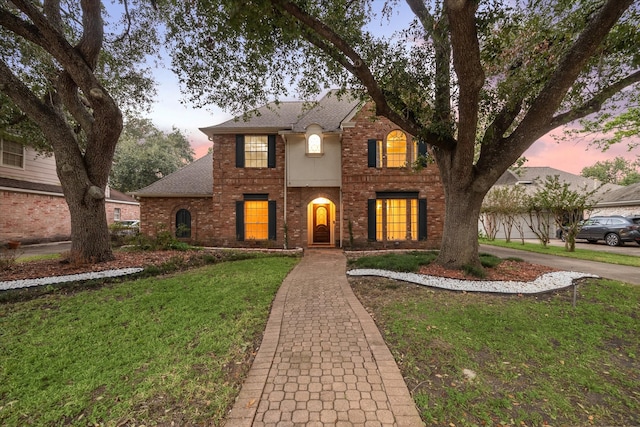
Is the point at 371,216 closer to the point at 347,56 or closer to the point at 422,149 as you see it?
the point at 422,149

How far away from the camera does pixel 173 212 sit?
13.0 m

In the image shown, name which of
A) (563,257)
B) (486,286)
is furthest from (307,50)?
(563,257)

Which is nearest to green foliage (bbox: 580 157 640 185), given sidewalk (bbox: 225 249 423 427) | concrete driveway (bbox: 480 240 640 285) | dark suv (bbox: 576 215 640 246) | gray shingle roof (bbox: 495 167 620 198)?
gray shingle roof (bbox: 495 167 620 198)

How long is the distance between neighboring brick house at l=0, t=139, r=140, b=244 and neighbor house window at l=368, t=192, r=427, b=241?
55.3 feet

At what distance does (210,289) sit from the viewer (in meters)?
5.45

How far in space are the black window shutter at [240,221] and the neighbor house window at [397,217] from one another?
5968mm

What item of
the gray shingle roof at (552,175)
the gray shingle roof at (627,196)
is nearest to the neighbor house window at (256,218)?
the gray shingle roof at (552,175)

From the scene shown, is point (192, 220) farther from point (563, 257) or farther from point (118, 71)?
point (563, 257)

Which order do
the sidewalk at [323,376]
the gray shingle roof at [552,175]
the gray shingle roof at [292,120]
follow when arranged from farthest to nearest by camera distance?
the gray shingle roof at [552,175]
the gray shingle roof at [292,120]
the sidewalk at [323,376]

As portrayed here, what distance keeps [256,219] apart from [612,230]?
19.1 m

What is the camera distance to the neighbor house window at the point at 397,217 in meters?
11.4

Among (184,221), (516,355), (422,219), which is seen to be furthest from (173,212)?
(516,355)

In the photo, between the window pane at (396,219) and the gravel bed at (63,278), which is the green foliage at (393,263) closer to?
the window pane at (396,219)

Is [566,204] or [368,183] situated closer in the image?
[566,204]
